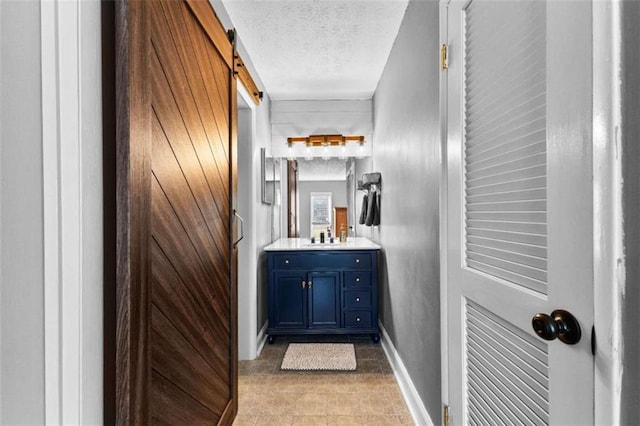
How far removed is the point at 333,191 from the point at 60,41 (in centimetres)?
356

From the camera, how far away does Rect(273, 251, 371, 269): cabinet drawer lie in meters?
3.49

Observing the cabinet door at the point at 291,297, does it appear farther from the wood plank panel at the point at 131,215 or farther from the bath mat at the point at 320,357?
the wood plank panel at the point at 131,215

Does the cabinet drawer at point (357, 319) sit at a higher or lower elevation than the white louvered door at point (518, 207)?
lower

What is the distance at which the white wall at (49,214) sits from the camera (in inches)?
29.1

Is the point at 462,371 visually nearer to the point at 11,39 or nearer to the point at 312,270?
the point at 11,39

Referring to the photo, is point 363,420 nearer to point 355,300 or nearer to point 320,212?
point 355,300

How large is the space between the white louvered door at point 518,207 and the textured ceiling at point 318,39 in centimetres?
107

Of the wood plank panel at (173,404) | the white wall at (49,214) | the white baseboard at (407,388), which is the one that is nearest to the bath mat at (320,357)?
the white baseboard at (407,388)

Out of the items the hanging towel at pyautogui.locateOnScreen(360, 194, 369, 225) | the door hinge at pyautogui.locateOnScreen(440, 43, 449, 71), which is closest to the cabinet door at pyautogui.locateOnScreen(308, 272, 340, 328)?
the hanging towel at pyautogui.locateOnScreen(360, 194, 369, 225)

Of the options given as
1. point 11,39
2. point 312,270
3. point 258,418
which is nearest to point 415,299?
point 258,418

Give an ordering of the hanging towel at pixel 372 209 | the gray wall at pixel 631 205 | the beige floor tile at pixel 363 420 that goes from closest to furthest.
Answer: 1. the gray wall at pixel 631 205
2. the beige floor tile at pixel 363 420
3. the hanging towel at pixel 372 209

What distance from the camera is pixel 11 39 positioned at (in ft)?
2.44

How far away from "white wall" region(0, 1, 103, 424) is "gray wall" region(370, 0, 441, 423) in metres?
1.37

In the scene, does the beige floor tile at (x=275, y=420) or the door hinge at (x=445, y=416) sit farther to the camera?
the beige floor tile at (x=275, y=420)
